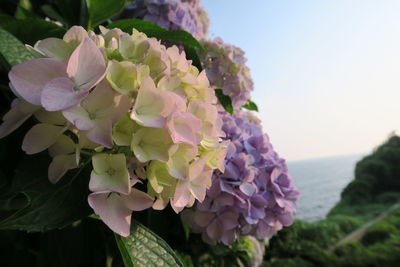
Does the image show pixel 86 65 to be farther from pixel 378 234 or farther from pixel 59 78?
pixel 378 234

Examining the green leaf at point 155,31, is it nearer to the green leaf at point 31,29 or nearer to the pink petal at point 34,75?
the green leaf at point 31,29

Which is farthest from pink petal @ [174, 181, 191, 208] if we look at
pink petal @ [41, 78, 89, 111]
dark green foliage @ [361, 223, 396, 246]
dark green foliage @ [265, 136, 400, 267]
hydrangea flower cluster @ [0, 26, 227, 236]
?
dark green foliage @ [361, 223, 396, 246]

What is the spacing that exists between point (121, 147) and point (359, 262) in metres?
3.54

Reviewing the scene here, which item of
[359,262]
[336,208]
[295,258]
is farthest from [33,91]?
[336,208]

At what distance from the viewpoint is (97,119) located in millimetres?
274

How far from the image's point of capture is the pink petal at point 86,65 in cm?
28

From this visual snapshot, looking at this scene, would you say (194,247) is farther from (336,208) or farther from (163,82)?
(336,208)

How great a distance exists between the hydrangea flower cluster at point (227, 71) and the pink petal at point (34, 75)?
445 millimetres

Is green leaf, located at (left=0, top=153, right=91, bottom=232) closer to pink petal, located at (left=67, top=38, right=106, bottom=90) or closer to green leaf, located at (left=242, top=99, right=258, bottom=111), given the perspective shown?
pink petal, located at (left=67, top=38, right=106, bottom=90)

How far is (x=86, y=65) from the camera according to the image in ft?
0.93

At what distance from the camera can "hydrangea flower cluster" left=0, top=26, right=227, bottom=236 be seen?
0.89 feet

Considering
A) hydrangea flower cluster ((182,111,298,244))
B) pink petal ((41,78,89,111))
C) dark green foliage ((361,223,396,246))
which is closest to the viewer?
pink petal ((41,78,89,111))

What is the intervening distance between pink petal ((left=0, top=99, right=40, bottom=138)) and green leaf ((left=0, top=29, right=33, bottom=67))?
5 cm

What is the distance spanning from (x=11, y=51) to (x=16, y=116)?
8cm
